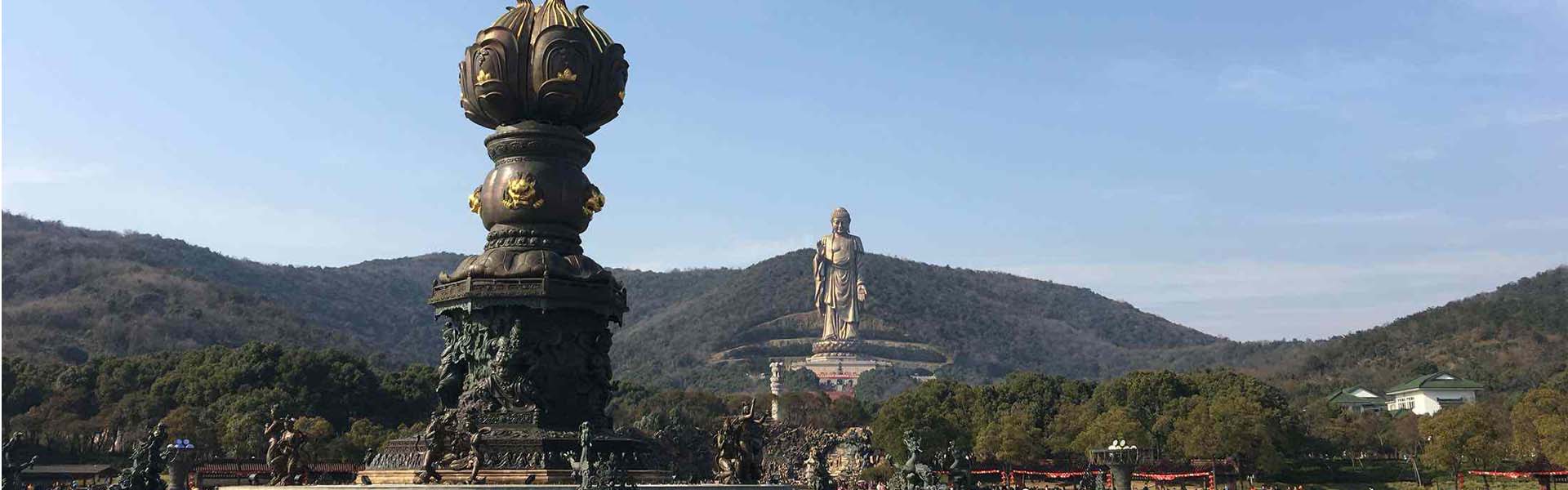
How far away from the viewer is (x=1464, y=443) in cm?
5706

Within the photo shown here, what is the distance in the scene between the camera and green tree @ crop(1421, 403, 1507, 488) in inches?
2223

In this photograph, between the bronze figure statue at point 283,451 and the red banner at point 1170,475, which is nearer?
the bronze figure statue at point 283,451

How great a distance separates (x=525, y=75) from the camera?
2531 centimetres

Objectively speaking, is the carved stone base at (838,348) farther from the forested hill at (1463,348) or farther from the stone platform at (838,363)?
the forested hill at (1463,348)

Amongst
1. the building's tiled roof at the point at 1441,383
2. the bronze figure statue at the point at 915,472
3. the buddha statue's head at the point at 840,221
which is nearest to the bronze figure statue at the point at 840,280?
the buddha statue's head at the point at 840,221

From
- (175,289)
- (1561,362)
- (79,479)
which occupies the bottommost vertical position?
(79,479)

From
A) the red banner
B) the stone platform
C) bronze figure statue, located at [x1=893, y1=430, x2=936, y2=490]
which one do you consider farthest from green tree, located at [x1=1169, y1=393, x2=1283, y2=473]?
the stone platform

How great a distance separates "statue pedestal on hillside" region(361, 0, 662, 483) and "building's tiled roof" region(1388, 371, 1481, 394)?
102 meters

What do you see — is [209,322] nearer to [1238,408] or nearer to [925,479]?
[1238,408]

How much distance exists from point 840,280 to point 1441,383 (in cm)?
9435

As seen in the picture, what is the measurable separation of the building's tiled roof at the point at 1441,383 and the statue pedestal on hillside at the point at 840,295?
8274 centimetres

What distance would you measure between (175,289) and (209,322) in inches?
556

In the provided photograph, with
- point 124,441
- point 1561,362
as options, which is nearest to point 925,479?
point 124,441

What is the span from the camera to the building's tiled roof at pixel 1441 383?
108812 mm
